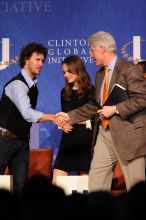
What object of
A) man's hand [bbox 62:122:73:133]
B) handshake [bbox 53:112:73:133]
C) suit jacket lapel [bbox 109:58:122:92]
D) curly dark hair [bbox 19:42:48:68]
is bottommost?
man's hand [bbox 62:122:73:133]

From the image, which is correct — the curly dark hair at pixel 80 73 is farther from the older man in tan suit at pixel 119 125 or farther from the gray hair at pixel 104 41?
the gray hair at pixel 104 41

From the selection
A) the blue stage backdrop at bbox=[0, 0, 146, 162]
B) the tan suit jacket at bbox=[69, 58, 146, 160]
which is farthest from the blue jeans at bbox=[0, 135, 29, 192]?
the blue stage backdrop at bbox=[0, 0, 146, 162]

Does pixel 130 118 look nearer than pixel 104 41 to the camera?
Yes

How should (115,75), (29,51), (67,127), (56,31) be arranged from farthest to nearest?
(56,31) → (29,51) → (67,127) → (115,75)

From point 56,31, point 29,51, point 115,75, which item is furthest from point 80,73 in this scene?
point 56,31

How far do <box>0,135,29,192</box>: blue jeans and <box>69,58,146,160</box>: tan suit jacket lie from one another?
0.85 metres

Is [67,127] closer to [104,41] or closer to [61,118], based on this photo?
[61,118]

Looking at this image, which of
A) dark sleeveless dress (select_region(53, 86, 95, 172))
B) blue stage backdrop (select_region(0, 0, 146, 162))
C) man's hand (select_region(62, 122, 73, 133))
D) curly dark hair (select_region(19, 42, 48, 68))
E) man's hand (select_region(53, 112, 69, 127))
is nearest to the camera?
man's hand (select_region(53, 112, 69, 127))

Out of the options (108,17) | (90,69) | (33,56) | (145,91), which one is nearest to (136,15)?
(108,17)

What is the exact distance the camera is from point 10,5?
6.67m

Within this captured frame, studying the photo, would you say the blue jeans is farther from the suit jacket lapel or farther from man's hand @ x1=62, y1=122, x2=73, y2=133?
the suit jacket lapel

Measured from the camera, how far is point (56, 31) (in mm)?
6672

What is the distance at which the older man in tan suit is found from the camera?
4316 millimetres

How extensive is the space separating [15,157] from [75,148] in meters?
0.70
